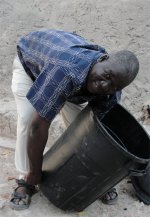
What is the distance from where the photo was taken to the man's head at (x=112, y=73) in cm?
245

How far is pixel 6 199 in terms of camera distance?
316 cm

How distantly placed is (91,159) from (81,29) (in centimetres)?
259

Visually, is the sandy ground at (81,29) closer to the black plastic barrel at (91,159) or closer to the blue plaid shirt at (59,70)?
the black plastic barrel at (91,159)

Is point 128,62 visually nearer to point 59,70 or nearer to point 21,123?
point 59,70

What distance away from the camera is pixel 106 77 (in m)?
2.45

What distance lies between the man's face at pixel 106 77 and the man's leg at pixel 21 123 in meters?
0.57

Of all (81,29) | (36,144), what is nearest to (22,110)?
(36,144)

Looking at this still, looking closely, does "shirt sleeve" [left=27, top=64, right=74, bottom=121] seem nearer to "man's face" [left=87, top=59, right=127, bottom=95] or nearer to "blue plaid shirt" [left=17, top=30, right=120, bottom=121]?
"blue plaid shirt" [left=17, top=30, right=120, bottom=121]

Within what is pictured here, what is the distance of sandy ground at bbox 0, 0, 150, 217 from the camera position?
4141mm

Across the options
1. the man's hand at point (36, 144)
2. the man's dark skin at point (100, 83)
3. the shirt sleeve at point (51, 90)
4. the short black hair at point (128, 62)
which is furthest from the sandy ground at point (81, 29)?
the short black hair at point (128, 62)

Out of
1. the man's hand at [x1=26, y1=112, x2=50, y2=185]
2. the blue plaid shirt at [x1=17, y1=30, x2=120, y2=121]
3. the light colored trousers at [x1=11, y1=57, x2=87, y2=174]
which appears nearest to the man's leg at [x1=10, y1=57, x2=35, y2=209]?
the light colored trousers at [x1=11, y1=57, x2=87, y2=174]

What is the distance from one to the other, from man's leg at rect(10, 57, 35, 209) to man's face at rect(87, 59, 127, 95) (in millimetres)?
568

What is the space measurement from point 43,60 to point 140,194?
131 cm

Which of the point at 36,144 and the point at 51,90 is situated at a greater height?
the point at 51,90
